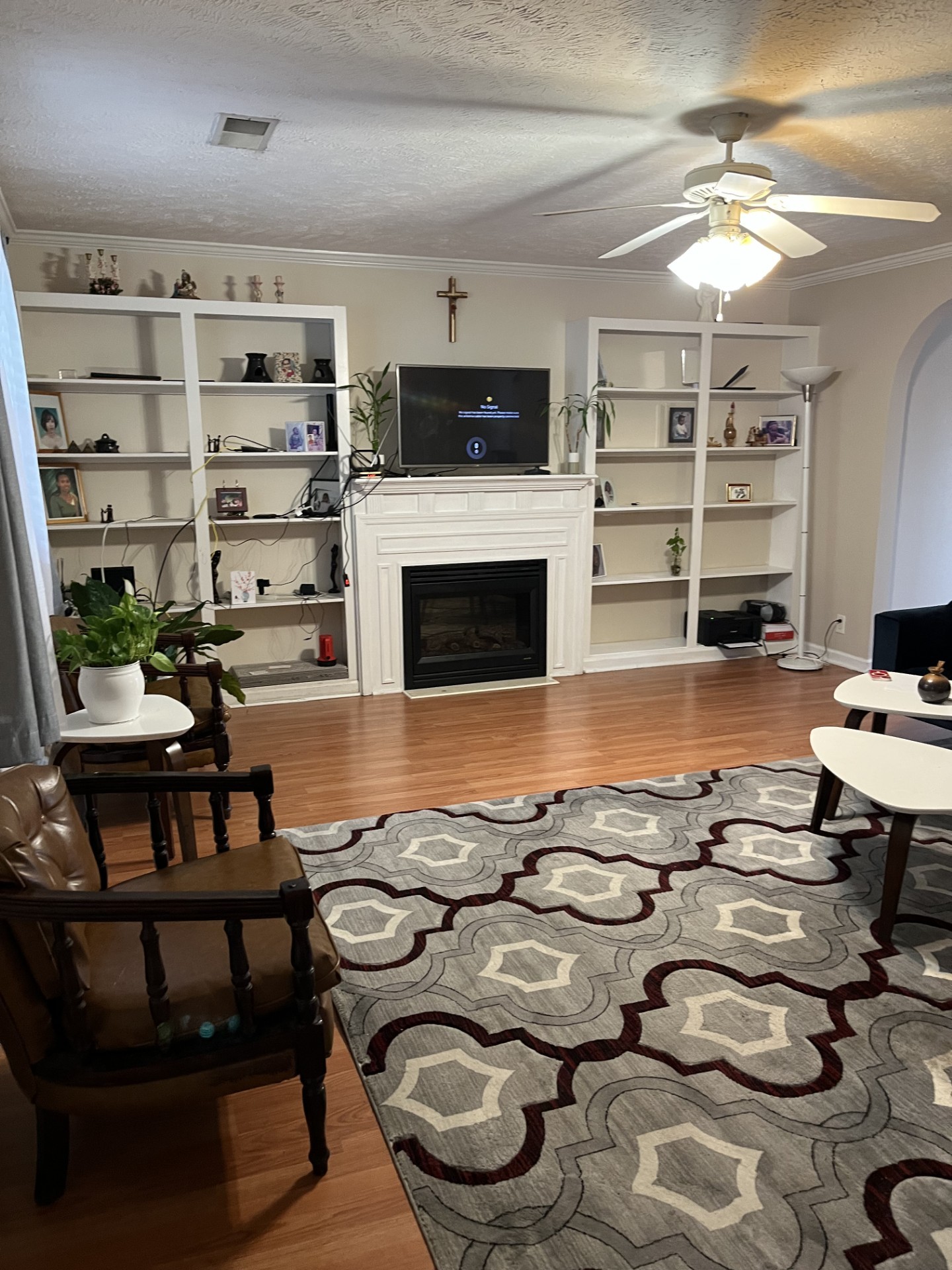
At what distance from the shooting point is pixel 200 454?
498 cm

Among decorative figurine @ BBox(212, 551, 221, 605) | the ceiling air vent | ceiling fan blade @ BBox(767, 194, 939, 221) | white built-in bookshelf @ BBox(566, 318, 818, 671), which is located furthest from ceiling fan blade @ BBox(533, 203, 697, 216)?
decorative figurine @ BBox(212, 551, 221, 605)

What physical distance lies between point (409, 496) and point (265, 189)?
6.23 ft

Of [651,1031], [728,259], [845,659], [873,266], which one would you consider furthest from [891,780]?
[873,266]

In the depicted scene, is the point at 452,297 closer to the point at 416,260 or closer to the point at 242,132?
the point at 416,260

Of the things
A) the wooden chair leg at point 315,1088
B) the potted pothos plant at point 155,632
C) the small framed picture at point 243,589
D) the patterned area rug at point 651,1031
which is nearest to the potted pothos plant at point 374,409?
the small framed picture at point 243,589

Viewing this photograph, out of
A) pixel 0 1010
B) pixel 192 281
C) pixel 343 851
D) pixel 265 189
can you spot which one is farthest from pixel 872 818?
pixel 192 281

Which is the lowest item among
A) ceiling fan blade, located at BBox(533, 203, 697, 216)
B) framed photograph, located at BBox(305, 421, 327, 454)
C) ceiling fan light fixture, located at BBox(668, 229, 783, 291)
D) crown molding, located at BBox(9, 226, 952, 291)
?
framed photograph, located at BBox(305, 421, 327, 454)

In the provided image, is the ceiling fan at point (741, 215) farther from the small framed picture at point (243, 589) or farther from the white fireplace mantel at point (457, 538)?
the small framed picture at point (243, 589)

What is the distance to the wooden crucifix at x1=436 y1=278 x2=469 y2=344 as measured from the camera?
5.54 metres

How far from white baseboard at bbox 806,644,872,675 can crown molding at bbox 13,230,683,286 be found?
2785 millimetres

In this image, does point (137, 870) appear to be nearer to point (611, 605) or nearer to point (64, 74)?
point (64, 74)

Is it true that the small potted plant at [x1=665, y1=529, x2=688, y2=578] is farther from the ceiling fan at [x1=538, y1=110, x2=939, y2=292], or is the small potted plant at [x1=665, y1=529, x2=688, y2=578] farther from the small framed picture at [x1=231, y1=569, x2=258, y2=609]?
the ceiling fan at [x1=538, y1=110, x2=939, y2=292]

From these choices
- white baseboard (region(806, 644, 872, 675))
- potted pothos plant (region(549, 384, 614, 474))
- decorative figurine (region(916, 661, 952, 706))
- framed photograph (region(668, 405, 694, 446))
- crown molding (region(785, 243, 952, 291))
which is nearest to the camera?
decorative figurine (region(916, 661, 952, 706))

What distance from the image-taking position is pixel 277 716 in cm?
507
